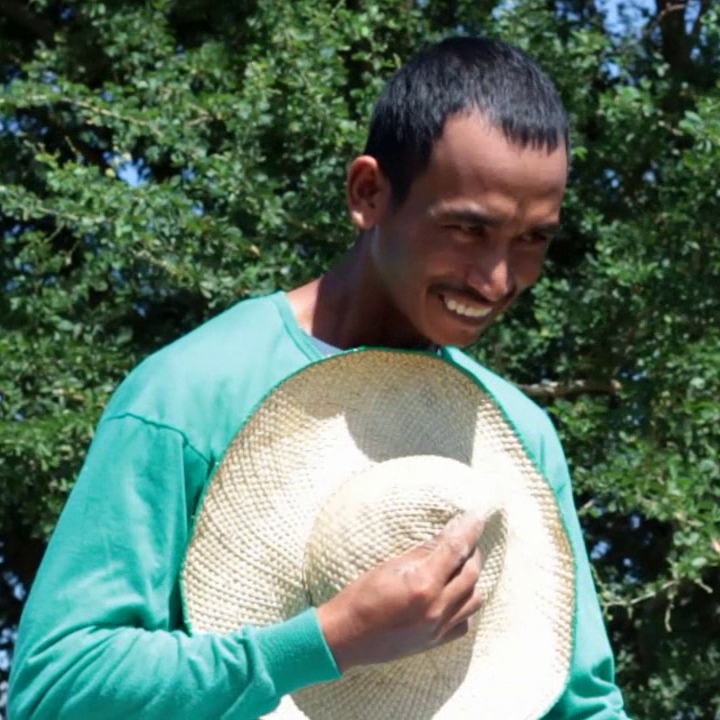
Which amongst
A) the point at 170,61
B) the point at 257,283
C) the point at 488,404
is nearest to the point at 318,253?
the point at 257,283

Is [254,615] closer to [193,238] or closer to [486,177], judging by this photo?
[486,177]

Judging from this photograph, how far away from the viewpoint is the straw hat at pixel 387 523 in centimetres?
199

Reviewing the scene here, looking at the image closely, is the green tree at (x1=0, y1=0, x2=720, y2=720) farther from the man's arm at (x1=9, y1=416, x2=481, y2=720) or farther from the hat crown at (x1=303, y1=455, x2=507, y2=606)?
the man's arm at (x1=9, y1=416, x2=481, y2=720)

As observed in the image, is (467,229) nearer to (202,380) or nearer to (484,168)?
(484,168)

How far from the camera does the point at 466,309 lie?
2.06m

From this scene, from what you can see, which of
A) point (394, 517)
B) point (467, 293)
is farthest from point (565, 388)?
point (394, 517)

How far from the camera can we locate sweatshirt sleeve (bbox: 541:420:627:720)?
7.18 ft

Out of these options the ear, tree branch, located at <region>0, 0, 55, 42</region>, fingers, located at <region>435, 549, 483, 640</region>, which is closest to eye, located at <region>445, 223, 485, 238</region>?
the ear

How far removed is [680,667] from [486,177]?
3.37m

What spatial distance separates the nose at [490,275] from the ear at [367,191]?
0.14m

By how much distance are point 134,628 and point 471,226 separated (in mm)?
517

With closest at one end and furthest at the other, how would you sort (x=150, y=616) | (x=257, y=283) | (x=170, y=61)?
(x=150, y=616) < (x=257, y=283) < (x=170, y=61)

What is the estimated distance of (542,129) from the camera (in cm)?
208

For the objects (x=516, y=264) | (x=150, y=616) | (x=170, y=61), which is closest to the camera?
(x=150, y=616)
